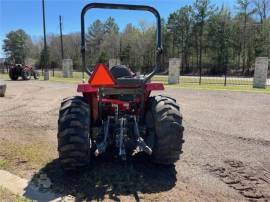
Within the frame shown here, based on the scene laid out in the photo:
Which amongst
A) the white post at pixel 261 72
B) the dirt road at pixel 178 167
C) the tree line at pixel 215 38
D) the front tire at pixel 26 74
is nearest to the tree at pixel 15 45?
the tree line at pixel 215 38

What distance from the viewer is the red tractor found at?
4.94 meters

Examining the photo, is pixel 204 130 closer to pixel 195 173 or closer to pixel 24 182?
pixel 195 173

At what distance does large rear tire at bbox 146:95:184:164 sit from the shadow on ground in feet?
0.84

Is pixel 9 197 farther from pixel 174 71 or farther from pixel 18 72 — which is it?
pixel 18 72

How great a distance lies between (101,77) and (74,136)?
823mm

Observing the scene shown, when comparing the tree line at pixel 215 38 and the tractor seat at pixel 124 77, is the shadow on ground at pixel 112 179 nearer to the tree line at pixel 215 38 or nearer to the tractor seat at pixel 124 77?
the tractor seat at pixel 124 77

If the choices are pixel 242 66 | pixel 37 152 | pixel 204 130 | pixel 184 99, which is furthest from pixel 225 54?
pixel 37 152

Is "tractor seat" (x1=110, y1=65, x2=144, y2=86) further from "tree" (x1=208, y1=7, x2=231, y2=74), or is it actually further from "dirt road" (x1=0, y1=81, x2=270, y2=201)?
"tree" (x1=208, y1=7, x2=231, y2=74)

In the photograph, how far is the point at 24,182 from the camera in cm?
509

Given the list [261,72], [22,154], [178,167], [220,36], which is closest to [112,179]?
[178,167]

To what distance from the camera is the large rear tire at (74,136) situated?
4906 mm

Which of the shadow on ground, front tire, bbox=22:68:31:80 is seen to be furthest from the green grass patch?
front tire, bbox=22:68:31:80

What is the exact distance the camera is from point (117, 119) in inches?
210

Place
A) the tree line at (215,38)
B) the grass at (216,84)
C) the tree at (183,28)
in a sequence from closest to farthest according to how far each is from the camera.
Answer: the grass at (216,84)
the tree line at (215,38)
the tree at (183,28)
